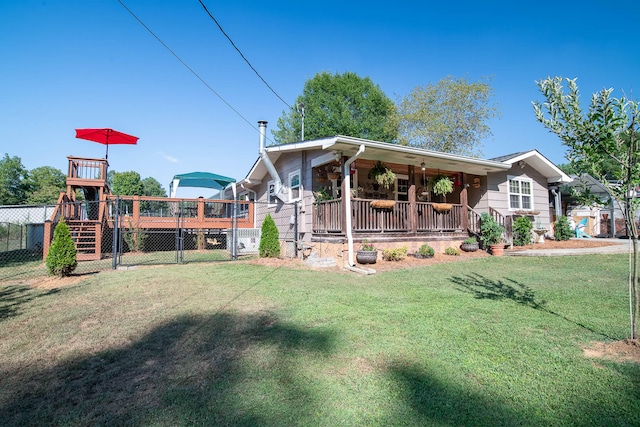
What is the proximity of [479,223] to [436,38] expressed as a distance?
816 centimetres

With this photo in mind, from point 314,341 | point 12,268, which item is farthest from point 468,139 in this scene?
point 12,268

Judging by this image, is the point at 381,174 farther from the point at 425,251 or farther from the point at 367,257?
the point at 367,257

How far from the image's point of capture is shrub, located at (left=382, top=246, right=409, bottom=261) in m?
8.47

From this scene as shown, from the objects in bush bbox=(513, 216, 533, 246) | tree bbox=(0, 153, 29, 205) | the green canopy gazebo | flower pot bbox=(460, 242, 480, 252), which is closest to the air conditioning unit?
the green canopy gazebo

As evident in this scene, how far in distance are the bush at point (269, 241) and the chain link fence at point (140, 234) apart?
3.25ft

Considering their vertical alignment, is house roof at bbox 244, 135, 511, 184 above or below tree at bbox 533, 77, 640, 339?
above

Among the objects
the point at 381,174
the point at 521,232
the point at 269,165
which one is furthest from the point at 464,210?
the point at 269,165

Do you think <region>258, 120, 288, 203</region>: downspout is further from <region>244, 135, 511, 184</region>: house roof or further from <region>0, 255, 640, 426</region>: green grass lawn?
<region>0, 255, 640, 426</region>: green grass lawn

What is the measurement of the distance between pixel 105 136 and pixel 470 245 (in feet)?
43.8

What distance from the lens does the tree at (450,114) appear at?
20453mm

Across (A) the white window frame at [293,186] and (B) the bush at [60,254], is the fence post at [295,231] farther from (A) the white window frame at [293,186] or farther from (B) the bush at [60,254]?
(B) the bush at [60,254]

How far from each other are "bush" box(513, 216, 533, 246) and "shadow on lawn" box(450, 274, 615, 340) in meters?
5.51

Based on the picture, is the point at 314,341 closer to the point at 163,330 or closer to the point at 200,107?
the point at 163,330

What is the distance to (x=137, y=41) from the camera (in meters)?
7.59
